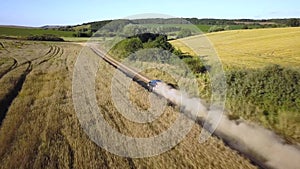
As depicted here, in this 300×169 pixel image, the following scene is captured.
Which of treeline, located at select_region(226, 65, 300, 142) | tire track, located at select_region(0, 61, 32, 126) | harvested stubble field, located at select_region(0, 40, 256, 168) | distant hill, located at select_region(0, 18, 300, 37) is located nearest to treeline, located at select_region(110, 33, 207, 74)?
harvested stubble field, located at select_region(0, 40, 256, 168)

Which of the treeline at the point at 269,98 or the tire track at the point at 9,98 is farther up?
the treeline at the point at 269,98

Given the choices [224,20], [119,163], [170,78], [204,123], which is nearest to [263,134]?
[204,123]

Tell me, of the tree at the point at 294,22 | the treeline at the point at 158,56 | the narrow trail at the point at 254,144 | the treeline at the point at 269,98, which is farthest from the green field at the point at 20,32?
the narrow trail at the point at 254,144

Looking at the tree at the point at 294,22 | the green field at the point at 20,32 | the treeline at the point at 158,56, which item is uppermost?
the tree at the point at 294,22

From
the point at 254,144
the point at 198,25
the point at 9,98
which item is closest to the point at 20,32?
the point at 198,25

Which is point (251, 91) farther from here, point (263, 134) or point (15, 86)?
point (15, 86)

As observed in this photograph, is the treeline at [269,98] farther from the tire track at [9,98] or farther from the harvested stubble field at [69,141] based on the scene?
the tire track at [9,98]

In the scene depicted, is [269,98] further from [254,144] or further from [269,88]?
[254,144]

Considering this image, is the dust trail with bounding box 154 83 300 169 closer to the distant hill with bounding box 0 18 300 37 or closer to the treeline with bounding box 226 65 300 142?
the treeline with bounding box 226 65 300 142
